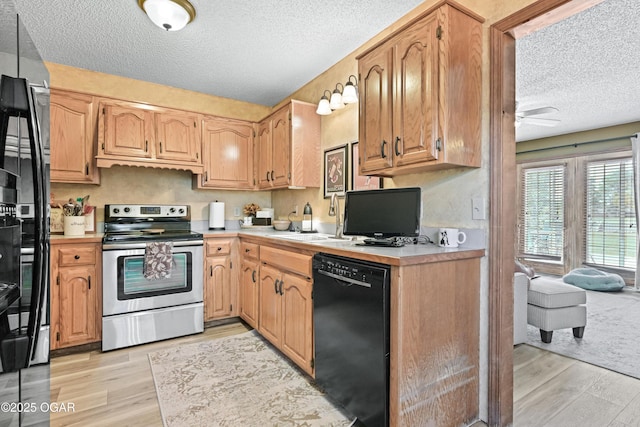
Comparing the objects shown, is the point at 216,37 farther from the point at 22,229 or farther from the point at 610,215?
the point at 610,215

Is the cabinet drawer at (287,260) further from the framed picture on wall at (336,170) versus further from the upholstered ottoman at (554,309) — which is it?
the upholstered ottoman at (554,309)

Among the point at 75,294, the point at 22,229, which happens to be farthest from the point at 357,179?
the point at 75,294

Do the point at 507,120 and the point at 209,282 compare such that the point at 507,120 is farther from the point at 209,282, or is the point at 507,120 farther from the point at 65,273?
the point at 65,273

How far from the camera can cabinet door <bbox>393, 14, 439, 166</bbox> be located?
1772mm

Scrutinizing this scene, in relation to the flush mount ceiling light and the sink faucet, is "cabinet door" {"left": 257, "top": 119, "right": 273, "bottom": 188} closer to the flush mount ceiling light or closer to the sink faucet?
the sink faucet

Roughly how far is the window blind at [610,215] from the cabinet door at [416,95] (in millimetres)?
5294

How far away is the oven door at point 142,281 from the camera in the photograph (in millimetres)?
2801

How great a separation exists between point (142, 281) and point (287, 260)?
1439 millimetres

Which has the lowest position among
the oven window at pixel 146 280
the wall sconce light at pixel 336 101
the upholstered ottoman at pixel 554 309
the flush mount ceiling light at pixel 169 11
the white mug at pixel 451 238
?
the upholstered ottoman at pixel 554 309

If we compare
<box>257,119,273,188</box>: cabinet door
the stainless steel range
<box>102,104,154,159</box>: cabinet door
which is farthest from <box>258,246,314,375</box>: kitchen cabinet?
<box>102,104,154,159</box>: cabinet door

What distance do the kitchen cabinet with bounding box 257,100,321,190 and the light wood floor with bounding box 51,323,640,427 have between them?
205cm

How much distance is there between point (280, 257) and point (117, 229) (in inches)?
73.4

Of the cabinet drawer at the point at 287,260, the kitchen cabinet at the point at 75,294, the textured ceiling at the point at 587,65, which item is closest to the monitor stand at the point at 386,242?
the cabinet drawer at the point at 287,260

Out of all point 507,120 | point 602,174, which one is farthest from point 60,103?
point 602,174
